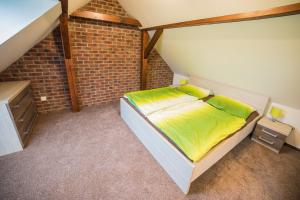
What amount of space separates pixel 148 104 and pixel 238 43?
1640 millimetres

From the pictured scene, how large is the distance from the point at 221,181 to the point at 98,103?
2903 mm

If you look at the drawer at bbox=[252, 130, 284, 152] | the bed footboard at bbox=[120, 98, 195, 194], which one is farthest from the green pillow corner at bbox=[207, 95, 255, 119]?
the bed footboard at bbox=[120, 98, 195, 194]

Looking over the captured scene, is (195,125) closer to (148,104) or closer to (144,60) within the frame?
(148,104)

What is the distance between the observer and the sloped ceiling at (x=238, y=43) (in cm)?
151

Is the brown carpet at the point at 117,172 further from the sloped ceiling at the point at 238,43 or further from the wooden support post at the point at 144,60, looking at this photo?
the wooden support post at the point at 144,60

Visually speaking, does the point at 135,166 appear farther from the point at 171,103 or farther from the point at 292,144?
the point at 292,144

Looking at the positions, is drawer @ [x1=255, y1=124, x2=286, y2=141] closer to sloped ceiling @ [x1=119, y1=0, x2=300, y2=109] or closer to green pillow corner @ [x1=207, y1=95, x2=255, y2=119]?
green pillow corner @ [x1=207, y1=95, x2=255, y2=119]

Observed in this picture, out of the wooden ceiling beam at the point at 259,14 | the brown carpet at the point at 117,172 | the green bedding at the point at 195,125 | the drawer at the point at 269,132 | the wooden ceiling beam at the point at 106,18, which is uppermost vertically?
the wooden ceiling beam at the point at 106,18

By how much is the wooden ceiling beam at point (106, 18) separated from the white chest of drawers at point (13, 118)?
156 centimetres

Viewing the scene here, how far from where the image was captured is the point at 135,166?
1.79m

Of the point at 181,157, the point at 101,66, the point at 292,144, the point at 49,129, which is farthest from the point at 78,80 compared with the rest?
the point at 292,144

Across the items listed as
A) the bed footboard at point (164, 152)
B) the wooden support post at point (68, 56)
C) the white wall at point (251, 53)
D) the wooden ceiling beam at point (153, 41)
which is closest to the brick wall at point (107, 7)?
the wooden support post at point (68, 56)

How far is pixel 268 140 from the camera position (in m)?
2.23

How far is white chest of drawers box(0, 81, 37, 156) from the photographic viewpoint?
66.2 inches
